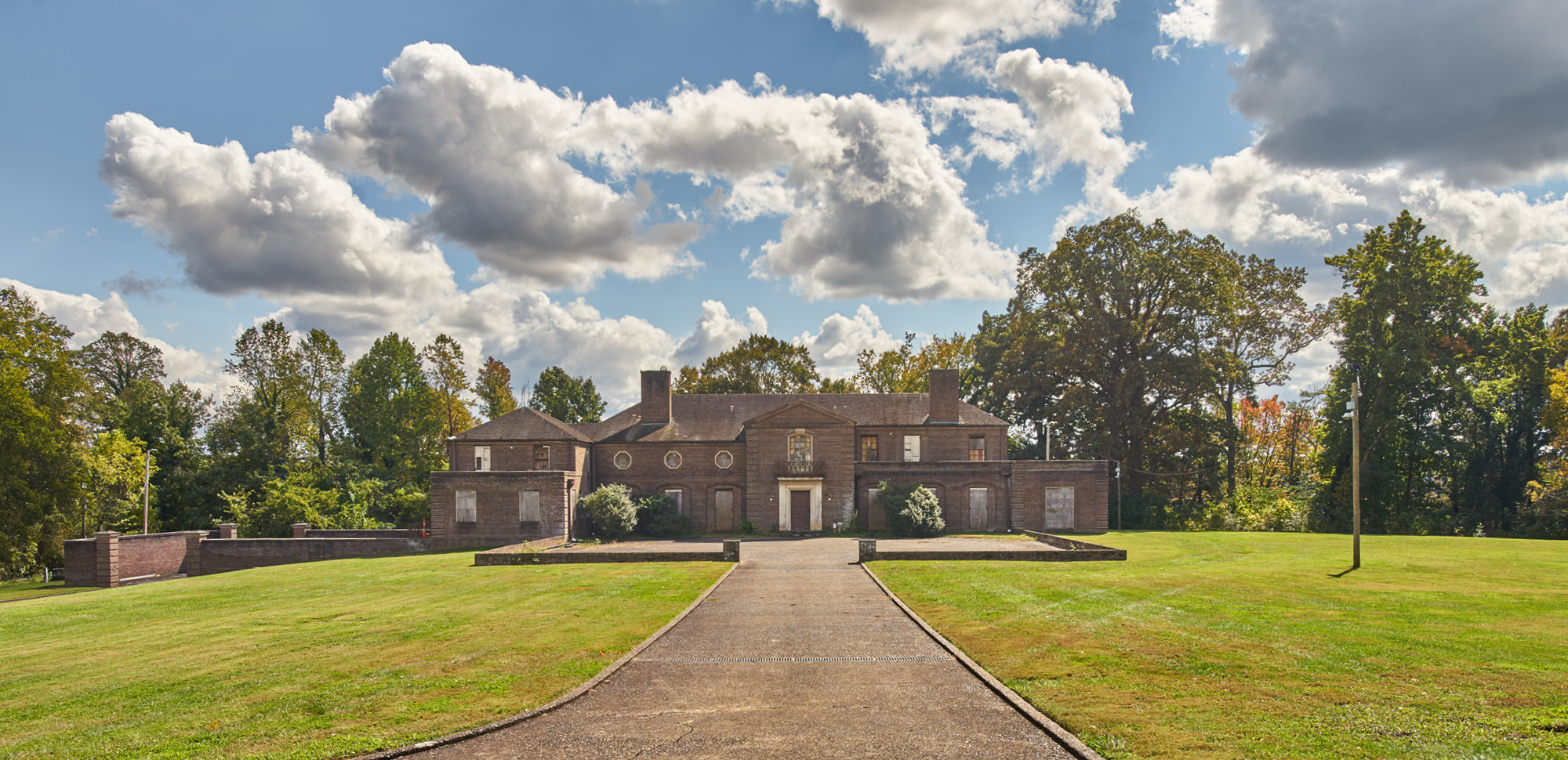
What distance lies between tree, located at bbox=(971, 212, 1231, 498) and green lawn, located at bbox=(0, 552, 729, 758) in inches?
1283

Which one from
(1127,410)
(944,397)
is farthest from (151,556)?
(1127,410)

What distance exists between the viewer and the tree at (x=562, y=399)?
2736 inches

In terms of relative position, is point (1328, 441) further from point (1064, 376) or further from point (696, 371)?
point (696, 371)

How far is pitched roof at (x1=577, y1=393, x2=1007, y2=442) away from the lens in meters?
43.6

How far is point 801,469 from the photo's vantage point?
1625 inches

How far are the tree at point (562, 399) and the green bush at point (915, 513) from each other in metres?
37.4

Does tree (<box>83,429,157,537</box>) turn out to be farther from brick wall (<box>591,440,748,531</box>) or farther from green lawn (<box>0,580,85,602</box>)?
brick wall (<box>591,440,748,531</box>)

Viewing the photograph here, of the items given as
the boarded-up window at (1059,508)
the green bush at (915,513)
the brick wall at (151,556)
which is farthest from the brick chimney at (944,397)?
the brick wall at (151,556)

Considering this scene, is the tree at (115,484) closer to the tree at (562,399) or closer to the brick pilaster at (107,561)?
the brick pilaster at (107,561)

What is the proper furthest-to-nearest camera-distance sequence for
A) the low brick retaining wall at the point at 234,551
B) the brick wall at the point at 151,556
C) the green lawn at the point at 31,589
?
the low brick retaining wall at the point at 234,551, the brick wall at the point at 151,556, the green lawn at the point at 31,589

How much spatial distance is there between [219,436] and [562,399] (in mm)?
25324

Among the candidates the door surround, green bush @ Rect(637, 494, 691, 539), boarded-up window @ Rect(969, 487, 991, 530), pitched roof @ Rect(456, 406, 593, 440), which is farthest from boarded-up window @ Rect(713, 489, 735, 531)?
boarded-up window @ Rect(969, 487, 991, 530)

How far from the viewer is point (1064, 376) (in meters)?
49.4

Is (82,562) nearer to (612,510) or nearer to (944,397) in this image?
(612,510)
